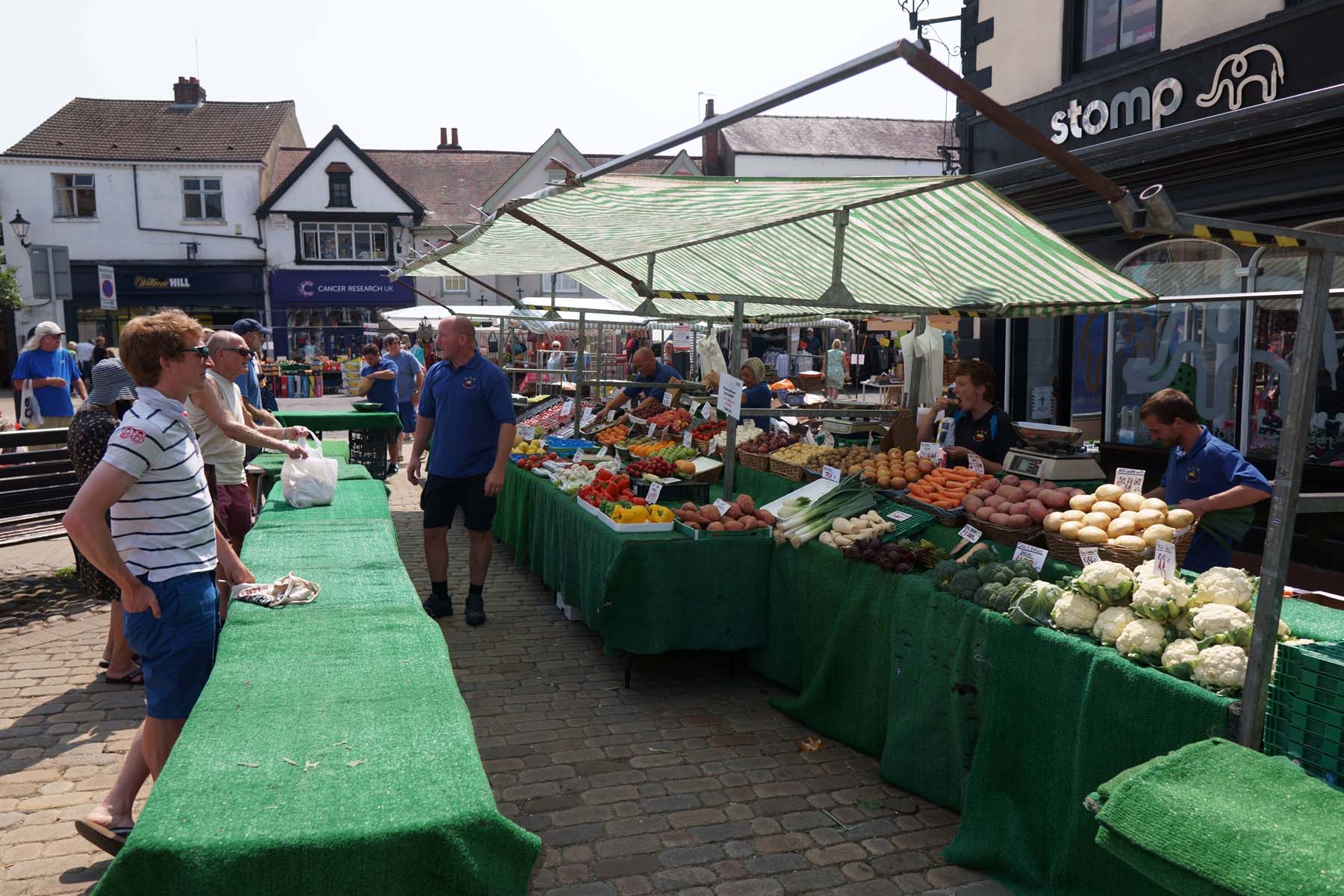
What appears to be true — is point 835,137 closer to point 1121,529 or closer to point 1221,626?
point 1121,529

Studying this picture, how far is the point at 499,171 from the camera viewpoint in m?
40.8

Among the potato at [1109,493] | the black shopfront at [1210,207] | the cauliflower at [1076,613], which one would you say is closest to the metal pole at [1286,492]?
the cauliflower at [1076,613]

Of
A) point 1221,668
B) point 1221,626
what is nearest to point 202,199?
point 1221,626

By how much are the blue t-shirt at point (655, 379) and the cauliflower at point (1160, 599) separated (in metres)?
7.24

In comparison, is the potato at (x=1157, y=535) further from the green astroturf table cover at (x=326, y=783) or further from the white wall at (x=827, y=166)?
the white wall at (x=827, y=166)

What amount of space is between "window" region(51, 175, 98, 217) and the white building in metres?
A: 0.04

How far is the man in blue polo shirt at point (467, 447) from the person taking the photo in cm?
657

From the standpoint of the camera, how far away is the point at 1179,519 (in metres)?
4.15

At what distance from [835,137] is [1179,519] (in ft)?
135

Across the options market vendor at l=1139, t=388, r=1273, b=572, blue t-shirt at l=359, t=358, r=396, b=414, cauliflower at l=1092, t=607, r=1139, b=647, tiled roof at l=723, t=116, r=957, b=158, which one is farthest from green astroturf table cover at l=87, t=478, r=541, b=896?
tiled roof at l=723, t=116, r=957, b=158

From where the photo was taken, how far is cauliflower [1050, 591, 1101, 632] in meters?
3.46

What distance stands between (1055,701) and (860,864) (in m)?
1.00

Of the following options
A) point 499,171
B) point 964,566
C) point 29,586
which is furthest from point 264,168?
point 964,566

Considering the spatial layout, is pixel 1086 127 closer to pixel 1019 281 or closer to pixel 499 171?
pixel 1019 281
